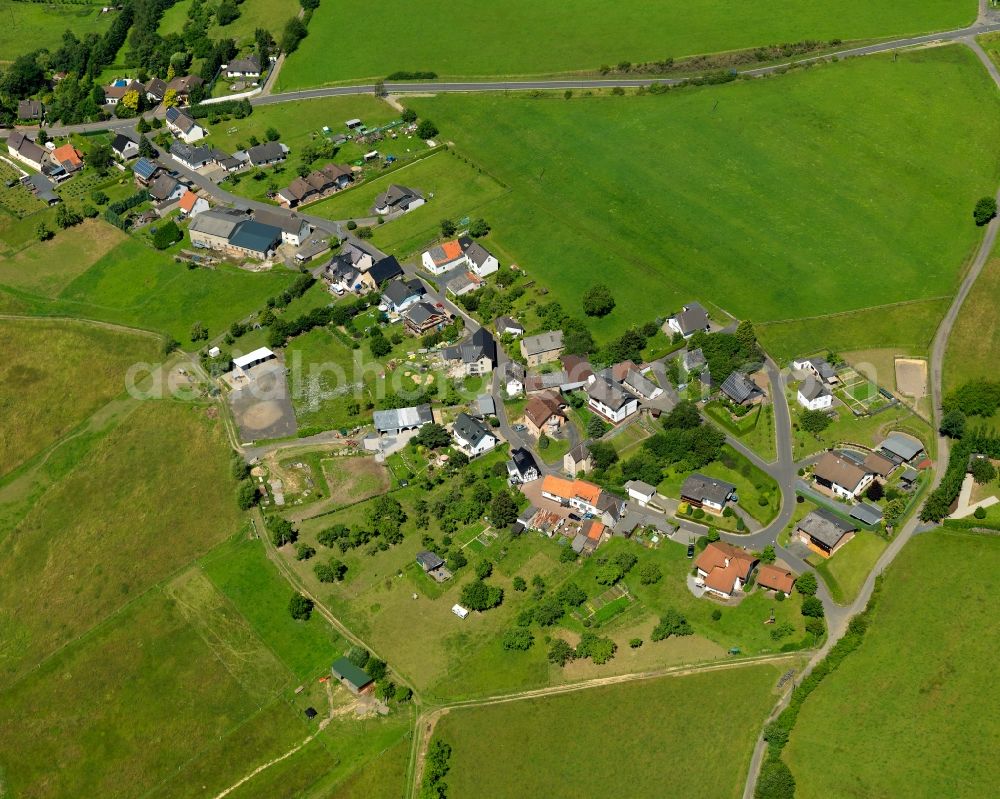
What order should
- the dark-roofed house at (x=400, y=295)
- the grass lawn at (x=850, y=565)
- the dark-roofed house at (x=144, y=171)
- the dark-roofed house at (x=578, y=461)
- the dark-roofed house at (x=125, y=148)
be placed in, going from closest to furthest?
the grass lawn at (x=850, y=565), the dark-roofed house at (x=578, y=461), the dark-roofed house at (x=400, y=295), the dark-roofed house at (x=144, y=171), the dark-roofed house at (x=125, y=148)

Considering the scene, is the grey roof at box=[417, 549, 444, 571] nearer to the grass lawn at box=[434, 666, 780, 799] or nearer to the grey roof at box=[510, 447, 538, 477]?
the grey roof at box=[510, 447, 538, 477]

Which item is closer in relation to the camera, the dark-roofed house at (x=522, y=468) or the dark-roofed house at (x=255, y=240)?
the dark-roofed house at (x=522, y=468)

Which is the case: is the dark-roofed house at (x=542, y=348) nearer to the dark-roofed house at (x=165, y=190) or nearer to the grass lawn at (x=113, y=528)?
the grass lawn at (x=113, y=528)

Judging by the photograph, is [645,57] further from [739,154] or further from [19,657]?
[19,657]

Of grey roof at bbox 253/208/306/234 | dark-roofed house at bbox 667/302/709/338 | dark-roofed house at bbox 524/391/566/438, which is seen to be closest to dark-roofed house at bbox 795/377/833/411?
dark-roofed house at bbox 667/302/709/338

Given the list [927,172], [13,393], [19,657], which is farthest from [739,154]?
[19,657]

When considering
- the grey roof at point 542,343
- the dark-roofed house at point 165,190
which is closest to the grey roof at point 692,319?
the grey roof at point 542,343
